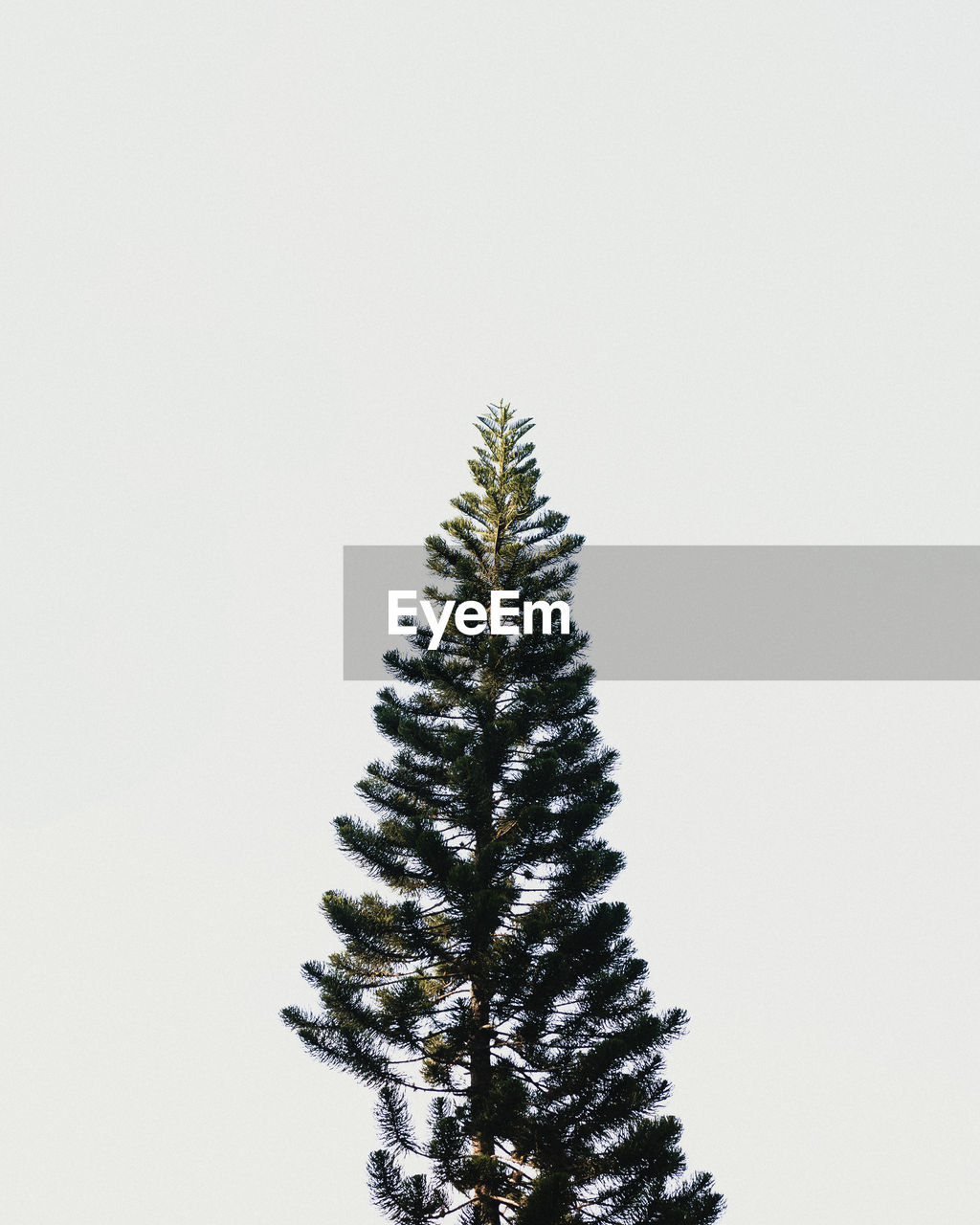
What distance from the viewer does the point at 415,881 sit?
14.1m

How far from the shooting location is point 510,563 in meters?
16.3

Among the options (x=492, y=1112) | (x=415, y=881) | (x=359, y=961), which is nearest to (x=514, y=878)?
(x=415, y=881)

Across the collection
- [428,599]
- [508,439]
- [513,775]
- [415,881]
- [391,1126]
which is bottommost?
[391,1126]

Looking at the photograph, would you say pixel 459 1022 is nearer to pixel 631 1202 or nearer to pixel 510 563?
pixel 631 1202

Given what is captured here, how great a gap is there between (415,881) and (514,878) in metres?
→ 1.18

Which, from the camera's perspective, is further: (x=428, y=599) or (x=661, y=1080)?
(x=428, y=599)

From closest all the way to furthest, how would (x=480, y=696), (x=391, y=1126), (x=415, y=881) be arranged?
1. (x=391, y=1126)
2. (x=415, y=881)
3. (x=480, y=696)

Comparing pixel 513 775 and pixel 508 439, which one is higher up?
pixel 508 439

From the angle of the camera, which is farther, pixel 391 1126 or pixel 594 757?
pixel 594 757

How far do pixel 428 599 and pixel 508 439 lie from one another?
272cm

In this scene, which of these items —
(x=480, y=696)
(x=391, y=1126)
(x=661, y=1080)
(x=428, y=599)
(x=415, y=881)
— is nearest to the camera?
(x=391, y=1126)

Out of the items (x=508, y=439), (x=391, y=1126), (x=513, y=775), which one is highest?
(x=508, y=439)

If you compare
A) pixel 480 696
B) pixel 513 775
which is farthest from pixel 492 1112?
pixel 480 696

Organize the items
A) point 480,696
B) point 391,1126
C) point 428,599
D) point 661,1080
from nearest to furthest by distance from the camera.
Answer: point 391,1126, point 661,1080, point 480,696, point 428,599
